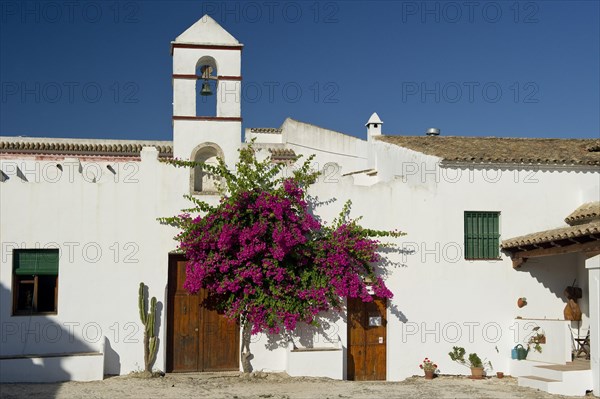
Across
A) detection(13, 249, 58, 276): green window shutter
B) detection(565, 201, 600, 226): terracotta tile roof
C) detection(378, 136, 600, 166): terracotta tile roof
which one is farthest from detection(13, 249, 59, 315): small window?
detection(565, 201, 600, 226): terracotta tile roof

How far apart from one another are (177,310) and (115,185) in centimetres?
313

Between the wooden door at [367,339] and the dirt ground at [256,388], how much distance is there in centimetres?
96

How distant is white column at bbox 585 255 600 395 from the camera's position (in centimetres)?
1505

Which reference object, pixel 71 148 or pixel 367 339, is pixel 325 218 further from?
pixel 71 148

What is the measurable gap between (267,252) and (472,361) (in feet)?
18.8

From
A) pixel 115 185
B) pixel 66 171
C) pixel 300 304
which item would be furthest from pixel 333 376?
pixel 66 171

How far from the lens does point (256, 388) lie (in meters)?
15.3

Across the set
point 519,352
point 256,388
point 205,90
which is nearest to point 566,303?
point 519,352

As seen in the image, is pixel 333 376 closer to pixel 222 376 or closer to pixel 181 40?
pixel 222 376

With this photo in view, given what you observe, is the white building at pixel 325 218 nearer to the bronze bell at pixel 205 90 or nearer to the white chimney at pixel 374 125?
the bronze bell at pixel 205 90

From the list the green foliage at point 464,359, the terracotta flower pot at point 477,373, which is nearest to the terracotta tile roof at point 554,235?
the green foliage at point 464,359

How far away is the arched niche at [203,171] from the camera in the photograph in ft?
55.4

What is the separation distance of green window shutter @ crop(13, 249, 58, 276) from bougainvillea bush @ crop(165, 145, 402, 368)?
108 inches

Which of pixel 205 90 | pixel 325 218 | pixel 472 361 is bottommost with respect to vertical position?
pixel 472 361
